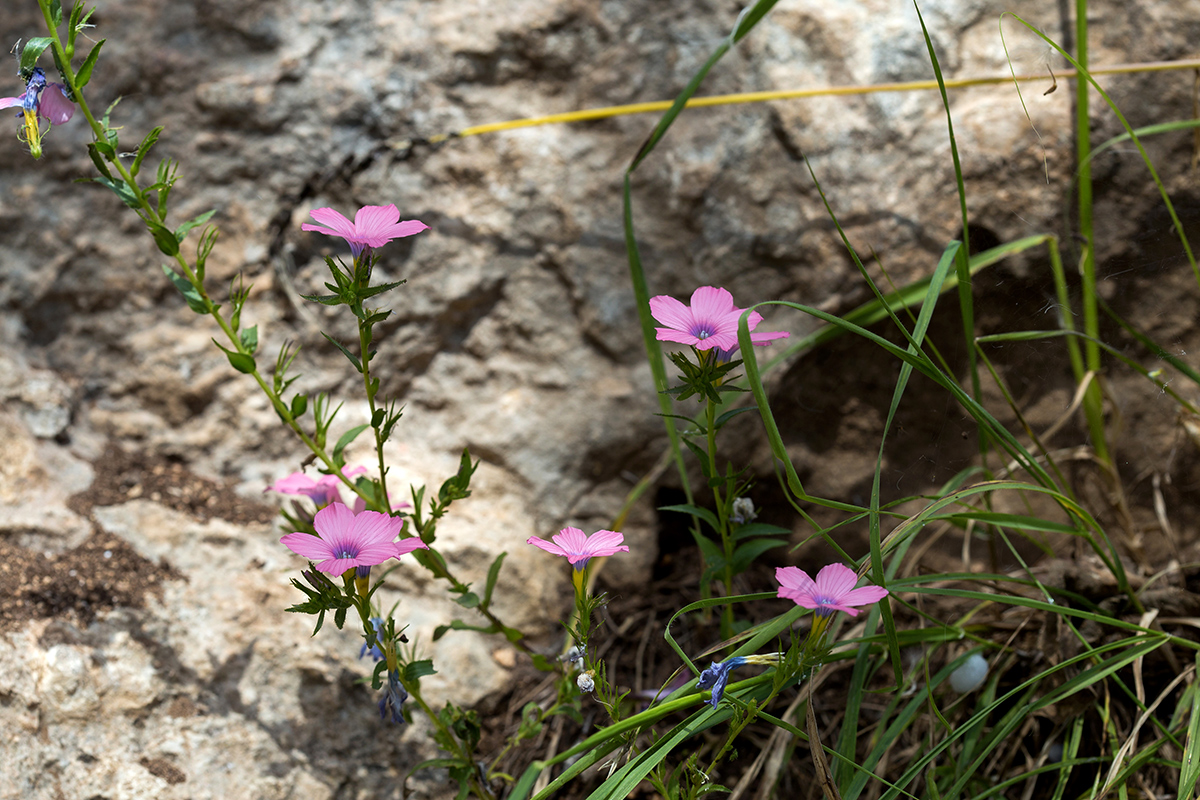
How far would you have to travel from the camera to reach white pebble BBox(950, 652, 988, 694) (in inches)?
52.4

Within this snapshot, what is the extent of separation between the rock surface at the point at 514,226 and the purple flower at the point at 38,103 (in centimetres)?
69

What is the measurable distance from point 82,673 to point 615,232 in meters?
1.31

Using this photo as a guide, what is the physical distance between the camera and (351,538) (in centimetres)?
103

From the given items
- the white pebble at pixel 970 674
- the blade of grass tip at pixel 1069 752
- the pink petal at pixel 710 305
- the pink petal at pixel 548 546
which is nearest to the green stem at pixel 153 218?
the pink petal at pixel 548 546

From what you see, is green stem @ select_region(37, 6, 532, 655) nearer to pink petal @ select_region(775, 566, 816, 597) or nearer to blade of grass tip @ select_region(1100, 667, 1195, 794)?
pink petal @ select_region(775, 566, 816, 597)

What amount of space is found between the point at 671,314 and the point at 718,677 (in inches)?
19.5

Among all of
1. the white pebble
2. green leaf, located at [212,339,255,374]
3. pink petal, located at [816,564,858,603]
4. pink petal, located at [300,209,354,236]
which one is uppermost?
pink petal, located at [300,209,354,236]

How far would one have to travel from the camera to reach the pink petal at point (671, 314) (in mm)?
1081

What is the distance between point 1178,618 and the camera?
139 cm

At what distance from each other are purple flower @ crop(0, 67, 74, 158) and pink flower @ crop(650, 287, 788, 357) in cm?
87

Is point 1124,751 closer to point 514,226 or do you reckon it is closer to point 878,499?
point 878,499

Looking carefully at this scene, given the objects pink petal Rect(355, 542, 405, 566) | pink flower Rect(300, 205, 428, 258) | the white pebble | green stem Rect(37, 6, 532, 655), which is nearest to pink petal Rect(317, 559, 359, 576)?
pink petal Rect(355, 542, 405, 566)

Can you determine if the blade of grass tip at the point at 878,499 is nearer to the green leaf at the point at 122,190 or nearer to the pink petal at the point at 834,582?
the pink petal at the point at 834,582

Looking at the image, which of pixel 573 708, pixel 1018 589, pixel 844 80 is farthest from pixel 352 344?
pixel 1018 589
